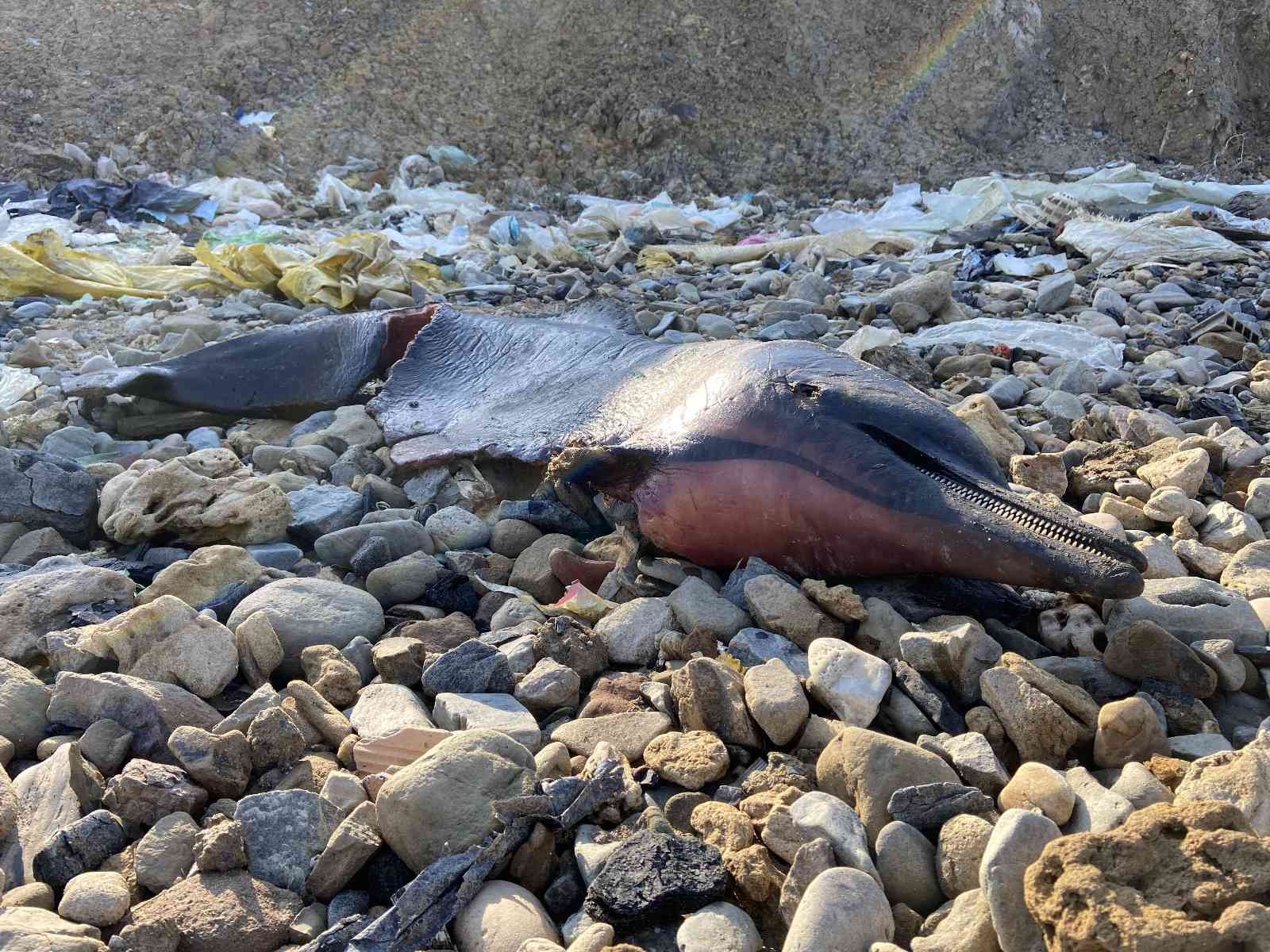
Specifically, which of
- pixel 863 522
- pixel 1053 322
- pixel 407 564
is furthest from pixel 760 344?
pixel 1053 322

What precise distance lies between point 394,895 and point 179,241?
6772mm

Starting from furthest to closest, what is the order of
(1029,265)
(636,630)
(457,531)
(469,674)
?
1. (1029,265)
2. (457,531)
3. (636,630)
4. (469,674)

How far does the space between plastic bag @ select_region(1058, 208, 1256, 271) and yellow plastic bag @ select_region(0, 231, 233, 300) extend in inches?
198

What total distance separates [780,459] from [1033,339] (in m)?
2.48

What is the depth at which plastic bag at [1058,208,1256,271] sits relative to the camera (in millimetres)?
5965

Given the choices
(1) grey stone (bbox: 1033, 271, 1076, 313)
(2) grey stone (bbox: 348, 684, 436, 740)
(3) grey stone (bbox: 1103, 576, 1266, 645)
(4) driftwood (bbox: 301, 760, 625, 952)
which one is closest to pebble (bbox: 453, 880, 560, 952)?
(4) driftwood (bbox: 301, 760, 625, 952)

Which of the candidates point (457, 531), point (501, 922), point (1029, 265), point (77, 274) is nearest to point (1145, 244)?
point (1029, 265)

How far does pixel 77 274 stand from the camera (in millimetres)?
6320

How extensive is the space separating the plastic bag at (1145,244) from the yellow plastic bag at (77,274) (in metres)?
5.03

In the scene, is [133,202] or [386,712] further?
[133,202]

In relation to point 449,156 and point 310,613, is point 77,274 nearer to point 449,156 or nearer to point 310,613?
point 449,156

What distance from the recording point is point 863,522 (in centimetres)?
246

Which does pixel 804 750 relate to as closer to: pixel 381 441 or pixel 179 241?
pixel 381 441

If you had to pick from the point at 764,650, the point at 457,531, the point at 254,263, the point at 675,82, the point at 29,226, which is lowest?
the point at 29,226
